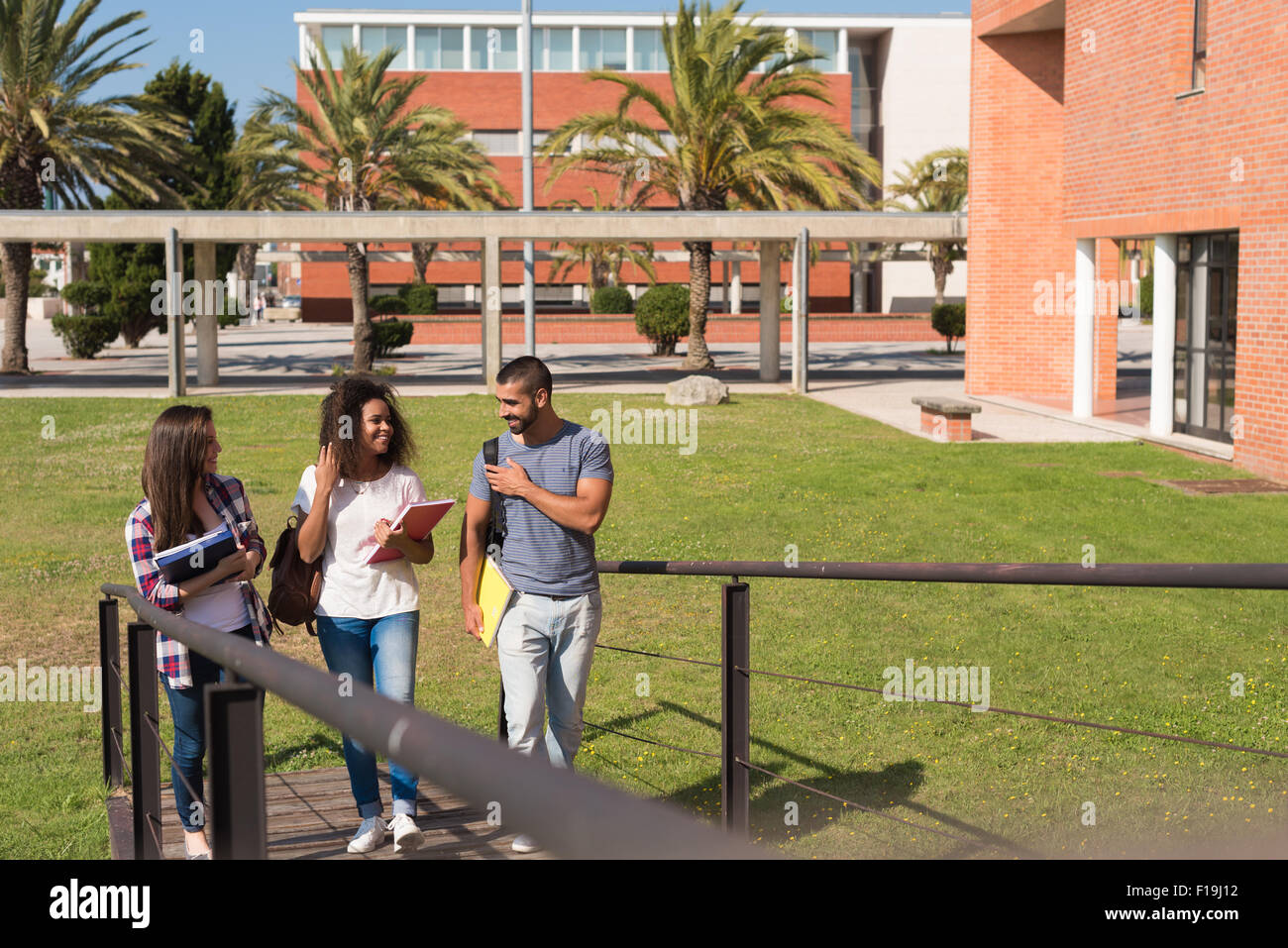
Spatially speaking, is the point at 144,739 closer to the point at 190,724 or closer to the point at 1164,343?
the point at 190,724

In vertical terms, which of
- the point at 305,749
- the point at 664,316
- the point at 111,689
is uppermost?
the point at 664,316

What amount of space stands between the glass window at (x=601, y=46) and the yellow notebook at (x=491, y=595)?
200 ft

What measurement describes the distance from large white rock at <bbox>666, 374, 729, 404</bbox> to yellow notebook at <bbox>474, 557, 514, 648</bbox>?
64.0 ft

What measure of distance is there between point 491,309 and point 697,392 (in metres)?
4.88

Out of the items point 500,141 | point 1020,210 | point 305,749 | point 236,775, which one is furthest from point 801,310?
point 500,141

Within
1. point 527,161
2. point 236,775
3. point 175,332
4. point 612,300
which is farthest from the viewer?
point 612,300

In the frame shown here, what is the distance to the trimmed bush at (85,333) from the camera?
126 feet

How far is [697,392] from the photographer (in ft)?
80.8

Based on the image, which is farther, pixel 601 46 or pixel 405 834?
pixel 601 46

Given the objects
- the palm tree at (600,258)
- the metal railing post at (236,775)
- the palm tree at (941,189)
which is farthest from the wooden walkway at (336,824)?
the palm tree at (941,189)

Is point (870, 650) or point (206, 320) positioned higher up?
point (206, 320)

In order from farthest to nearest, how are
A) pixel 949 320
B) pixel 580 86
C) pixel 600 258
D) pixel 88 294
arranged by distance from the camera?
pixel 580 86, pixel 600 258, pixel 949 320, pixel 88 294

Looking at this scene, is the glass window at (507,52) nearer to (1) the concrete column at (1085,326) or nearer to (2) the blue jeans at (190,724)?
(1) the concrete column at (1085,326)
